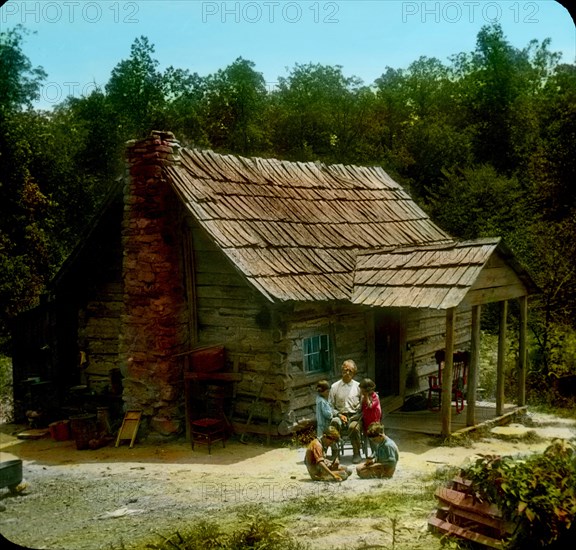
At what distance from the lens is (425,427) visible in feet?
39.5

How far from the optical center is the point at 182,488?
9.26m

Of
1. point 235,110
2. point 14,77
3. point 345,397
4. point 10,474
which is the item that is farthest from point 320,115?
point 10,474

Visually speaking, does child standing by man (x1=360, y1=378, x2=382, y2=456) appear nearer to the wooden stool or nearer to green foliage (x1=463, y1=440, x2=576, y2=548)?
the wooden stool

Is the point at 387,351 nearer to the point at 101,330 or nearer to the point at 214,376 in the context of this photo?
the point at 214,376

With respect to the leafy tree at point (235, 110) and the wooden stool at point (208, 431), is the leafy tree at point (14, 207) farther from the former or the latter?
the leafy tree at point (235, 110)

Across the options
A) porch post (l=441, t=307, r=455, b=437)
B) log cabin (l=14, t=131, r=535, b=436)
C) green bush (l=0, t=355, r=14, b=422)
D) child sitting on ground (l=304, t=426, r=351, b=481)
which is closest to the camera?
child sitting on ground (l=304, t=426, r=351, b=481)

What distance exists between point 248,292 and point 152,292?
193cm

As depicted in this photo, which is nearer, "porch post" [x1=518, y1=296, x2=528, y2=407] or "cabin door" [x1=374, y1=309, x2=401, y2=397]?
"porch post" [x1=518, y1=296, x2=528, y2=407]

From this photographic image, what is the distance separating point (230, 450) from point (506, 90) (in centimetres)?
3234

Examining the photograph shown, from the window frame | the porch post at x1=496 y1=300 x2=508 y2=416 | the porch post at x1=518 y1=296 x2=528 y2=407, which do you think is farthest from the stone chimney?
the porch post at x1=518 y1=296 x2=528 y2=407

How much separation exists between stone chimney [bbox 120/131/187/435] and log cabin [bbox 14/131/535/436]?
0.02m

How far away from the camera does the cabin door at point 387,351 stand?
46.6ft

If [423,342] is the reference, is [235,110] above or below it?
above

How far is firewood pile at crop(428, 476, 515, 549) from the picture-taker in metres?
6.36
